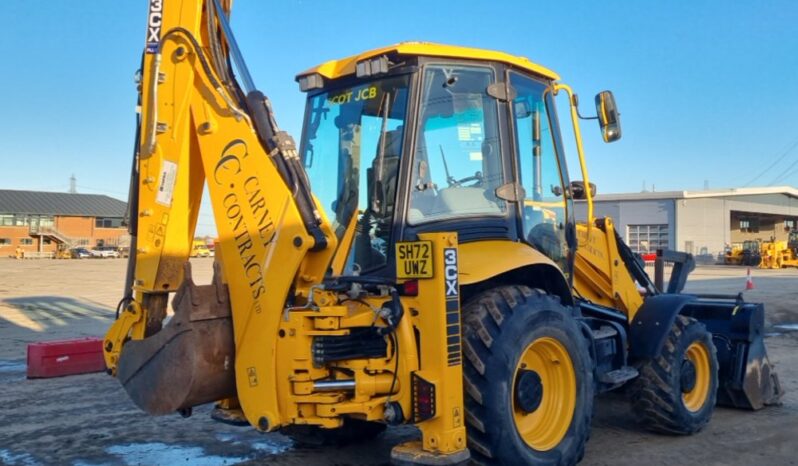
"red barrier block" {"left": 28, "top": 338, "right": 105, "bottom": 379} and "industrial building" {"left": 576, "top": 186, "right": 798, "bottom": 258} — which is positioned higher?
"industrial building" {"left": 576, "top": 186, "right": 798, "bottom": 258}

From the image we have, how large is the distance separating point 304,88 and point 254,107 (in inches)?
31.6

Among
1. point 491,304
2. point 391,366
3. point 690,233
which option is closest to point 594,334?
point 491,304

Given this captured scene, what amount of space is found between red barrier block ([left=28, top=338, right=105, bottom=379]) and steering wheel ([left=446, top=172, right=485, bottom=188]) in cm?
646

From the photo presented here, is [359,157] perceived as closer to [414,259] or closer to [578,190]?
[414,259]

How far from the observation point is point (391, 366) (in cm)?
417

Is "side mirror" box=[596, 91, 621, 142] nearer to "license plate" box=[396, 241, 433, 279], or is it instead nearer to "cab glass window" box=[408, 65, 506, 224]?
"cab glass window" box=[408, 65, 506, 224]

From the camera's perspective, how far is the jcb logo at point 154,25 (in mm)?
4672

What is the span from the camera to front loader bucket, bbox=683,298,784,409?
22.7 ft

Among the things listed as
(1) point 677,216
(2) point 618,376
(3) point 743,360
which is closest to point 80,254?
(1) point 677,216

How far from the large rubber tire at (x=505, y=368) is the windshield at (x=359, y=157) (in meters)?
0.78

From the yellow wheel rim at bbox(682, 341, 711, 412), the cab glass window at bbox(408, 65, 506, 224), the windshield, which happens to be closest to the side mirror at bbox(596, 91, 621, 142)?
the cab glass window at bbox(408, 65, 506, 224)

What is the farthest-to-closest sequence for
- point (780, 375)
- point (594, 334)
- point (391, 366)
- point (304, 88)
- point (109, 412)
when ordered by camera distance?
1. point (780, 375)
2. point (109, 412)
3. point (594, 334)
4. point (304, 88)
5. point (391, 366)

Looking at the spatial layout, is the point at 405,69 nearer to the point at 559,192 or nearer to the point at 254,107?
the point at 254,107

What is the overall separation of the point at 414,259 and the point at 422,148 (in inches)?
34.5
